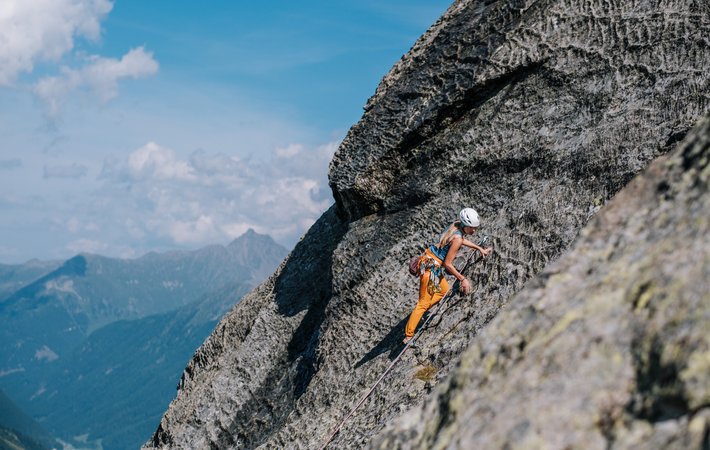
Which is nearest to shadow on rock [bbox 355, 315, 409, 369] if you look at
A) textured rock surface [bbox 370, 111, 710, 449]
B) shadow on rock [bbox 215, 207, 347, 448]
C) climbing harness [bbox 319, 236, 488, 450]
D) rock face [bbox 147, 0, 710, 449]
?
rock face [bbox 147, 0, 710, 449]

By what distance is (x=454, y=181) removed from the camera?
20312 millimetres

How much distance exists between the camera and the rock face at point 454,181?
51.4 feet

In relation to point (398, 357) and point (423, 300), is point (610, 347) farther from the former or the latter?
point (423, 300)

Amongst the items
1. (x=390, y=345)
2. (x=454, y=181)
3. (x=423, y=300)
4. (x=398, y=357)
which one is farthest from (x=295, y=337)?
(x=398, y=357)

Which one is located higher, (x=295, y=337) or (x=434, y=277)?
(x=295, y=337)

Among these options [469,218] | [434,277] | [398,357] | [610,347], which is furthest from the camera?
[434,277]

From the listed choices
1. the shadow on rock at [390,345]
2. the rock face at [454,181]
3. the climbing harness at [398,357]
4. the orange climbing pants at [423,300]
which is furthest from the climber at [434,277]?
the shadow on rock at [390,345]

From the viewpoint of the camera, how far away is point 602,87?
17766 millimetres

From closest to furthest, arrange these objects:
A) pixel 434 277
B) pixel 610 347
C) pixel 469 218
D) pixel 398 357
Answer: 1. pixel 610 347
2. pixel 398 357
3. pixel 469 218
4. pixel 434 277

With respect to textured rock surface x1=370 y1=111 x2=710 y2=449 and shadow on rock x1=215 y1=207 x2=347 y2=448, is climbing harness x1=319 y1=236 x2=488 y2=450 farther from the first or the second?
textured rock surface x1=370 y1=111 x2=710 y2=449

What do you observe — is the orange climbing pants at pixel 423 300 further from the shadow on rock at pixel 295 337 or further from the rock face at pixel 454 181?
the shadow on rock at pixel 295 337

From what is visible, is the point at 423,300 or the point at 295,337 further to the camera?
the point at 295,337

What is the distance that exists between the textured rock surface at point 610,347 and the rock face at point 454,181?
5.01 m

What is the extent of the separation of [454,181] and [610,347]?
550 inches
